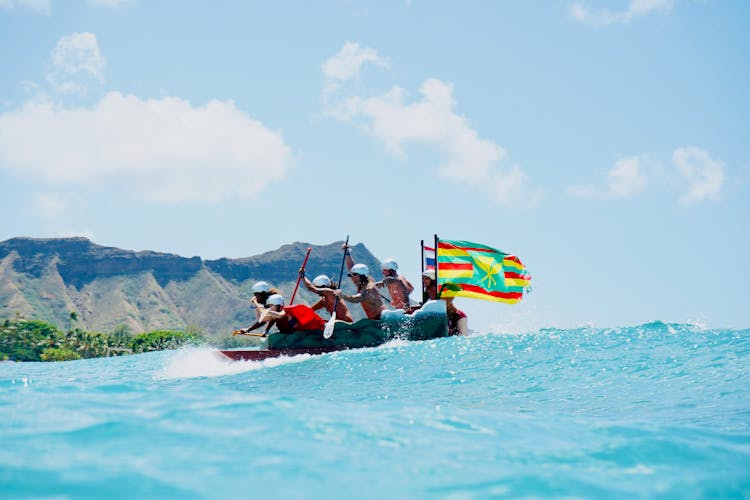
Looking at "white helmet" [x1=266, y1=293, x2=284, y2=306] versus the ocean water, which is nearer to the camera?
the ocean water

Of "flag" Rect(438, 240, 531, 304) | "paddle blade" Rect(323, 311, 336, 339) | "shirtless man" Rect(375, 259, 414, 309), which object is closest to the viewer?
"paddle blade" Rect(323, 311, 336, 339)

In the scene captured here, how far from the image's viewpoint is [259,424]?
19.3 feet

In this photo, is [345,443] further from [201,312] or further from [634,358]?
[201,312]

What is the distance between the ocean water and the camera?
4.41 m

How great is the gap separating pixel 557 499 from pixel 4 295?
588ft

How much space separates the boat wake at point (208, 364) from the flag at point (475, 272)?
13.9 feet

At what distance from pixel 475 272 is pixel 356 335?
3575 mm

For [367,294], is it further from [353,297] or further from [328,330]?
[328,330]

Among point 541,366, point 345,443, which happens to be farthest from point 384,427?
point 541,366

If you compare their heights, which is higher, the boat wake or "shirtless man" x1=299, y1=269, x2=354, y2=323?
"shirtless man" x1=299, y1=269, x2=354, y2=323


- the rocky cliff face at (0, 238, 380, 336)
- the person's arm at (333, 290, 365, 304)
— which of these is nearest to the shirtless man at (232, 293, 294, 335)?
the person's arm at (333, 290, 365, 304)

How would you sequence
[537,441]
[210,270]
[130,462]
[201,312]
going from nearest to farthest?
1. [130,462]
2. [537,441]
3. [201,312]
4. [210,270]

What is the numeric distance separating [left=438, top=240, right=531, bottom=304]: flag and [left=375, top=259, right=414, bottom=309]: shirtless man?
0.88m

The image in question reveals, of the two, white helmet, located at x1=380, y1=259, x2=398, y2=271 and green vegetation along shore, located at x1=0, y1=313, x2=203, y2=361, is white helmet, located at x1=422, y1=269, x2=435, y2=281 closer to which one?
white helmet, located at x1=380, y1=259, x2=398, y2=271
